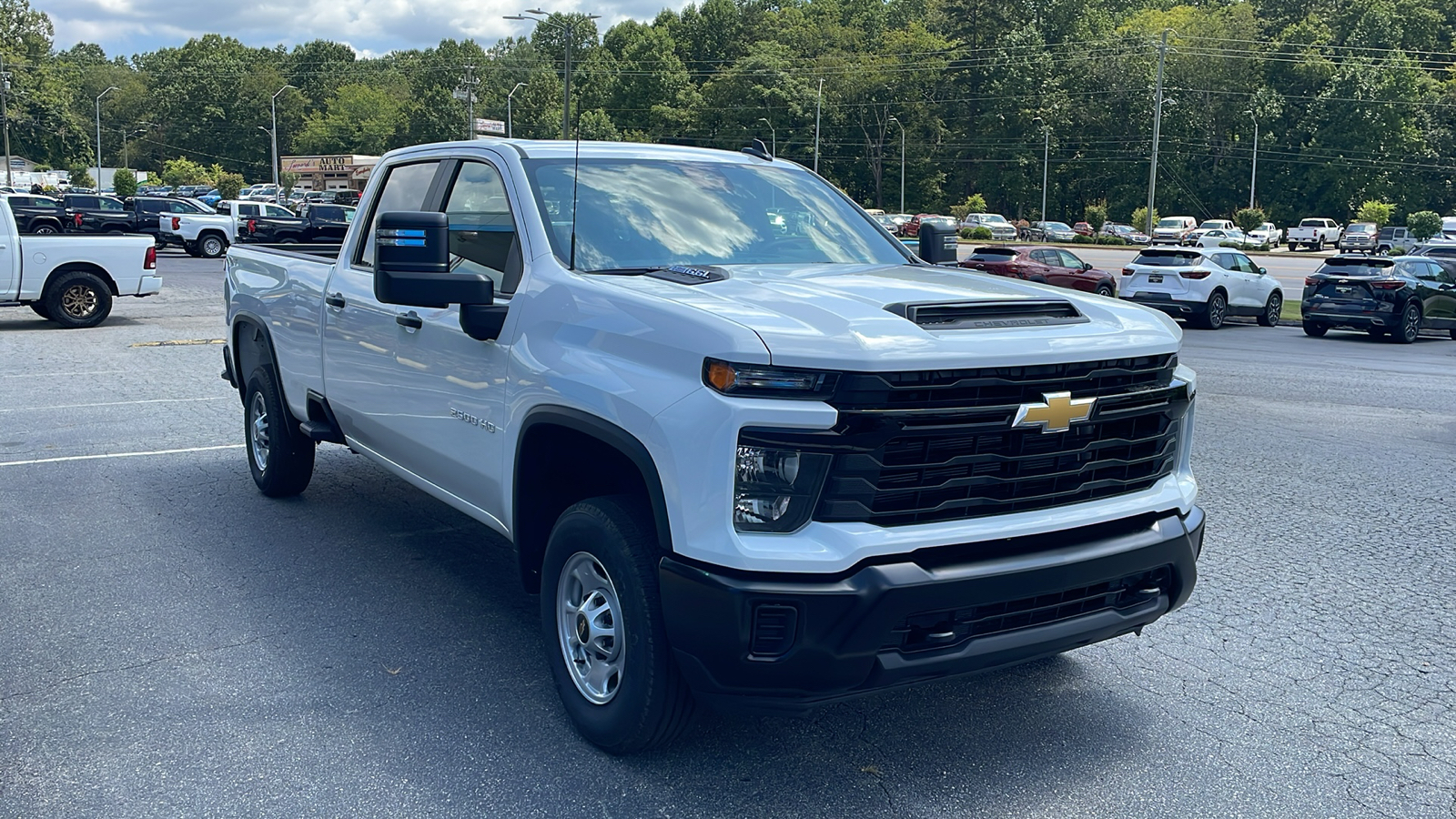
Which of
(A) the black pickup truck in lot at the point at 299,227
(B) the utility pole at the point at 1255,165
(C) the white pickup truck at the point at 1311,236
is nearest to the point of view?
(A) the black pickup truck in lot at the point at 299,227

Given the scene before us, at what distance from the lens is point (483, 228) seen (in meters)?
4.85

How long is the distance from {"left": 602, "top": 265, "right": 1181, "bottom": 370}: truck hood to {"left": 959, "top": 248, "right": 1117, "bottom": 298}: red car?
24.1m

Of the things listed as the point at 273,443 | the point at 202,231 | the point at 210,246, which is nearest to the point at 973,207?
the point at 210,246

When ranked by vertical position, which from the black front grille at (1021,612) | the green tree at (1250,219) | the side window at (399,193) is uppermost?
the green tree at (1250,219)

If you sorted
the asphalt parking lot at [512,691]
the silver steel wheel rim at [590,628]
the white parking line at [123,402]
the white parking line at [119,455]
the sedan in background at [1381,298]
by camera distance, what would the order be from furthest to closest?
1. the sedan in background at [1381,298]
2. the white parking line at [123,402]
3. the white parking line at [119,455]
4. the silver steel wheel rim at [590,628]
5. the asphalt parking lot at [512,691]

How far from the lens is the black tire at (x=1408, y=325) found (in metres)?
21.9

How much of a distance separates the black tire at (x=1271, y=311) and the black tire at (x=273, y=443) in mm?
22887

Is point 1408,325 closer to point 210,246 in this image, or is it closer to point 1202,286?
point 1202,286

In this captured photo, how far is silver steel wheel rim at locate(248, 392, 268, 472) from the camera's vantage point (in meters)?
7.18

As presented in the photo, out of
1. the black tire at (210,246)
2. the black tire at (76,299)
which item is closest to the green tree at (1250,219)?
the black tire at (210,246)

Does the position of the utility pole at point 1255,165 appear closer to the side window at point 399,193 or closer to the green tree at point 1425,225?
the green tree at point 1425,225

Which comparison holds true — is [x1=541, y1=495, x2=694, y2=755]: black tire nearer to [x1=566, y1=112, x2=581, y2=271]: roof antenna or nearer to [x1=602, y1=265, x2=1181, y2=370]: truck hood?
[x1=602, y1=265, x2=1181, y2=370]: truck hood

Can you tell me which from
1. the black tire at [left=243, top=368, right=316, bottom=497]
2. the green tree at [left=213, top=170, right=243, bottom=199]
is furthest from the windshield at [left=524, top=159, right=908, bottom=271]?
the green tree at [left=213, top=170, right=243, bottom=199]

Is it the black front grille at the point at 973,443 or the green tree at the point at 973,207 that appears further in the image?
the green tree at the point at 973,207
